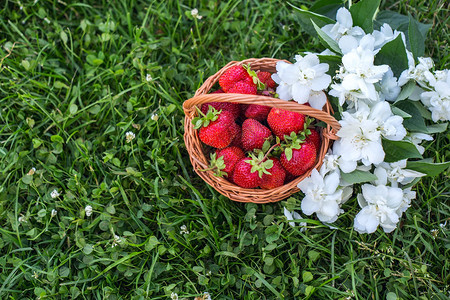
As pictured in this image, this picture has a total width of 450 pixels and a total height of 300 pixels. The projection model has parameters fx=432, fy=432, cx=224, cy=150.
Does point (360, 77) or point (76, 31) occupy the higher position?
point (360, 77)

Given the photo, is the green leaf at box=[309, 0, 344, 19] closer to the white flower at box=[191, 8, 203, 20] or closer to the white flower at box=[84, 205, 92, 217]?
the white flower at box=[191, 8, 203, 20]

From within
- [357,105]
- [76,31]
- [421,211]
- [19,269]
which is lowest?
[19,269]

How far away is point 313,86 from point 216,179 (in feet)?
1.32

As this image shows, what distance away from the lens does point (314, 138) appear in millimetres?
1346

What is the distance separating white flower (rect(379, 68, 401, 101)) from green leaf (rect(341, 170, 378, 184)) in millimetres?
240

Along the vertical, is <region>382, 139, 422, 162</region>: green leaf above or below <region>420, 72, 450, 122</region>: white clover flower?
below

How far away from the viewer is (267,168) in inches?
49.0

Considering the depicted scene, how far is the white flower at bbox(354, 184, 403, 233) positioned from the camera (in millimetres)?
1271

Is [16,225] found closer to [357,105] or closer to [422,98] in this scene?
[357,105]

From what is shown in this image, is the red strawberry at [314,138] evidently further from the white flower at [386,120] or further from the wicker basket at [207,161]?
the white flower at [386,120]

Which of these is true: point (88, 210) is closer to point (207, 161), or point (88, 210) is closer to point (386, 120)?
point (207, 161)

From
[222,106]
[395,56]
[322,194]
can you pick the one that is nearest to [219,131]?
[222,106]

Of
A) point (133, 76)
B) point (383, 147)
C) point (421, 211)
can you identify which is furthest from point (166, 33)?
point (421, 211)

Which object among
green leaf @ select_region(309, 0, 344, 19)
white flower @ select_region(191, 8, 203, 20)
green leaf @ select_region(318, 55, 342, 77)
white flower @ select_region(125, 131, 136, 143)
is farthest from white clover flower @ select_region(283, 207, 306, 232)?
white flower @ select_region(191, 8, 203, 20)
